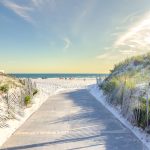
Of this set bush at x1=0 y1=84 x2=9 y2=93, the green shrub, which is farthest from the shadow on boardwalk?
bush at x1=0 y1=84 x2=9 y2=93

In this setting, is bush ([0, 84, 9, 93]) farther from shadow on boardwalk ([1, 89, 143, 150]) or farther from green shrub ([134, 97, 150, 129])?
green shrub ([134, 97, 150, 129])

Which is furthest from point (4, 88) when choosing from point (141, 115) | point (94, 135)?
point (141, 115)

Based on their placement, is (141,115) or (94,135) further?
(141,115)

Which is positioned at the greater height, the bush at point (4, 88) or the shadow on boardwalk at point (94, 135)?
the bush at point (4, 88)

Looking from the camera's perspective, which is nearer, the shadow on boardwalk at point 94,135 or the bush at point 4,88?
the shadow on boardwalk at point 94,135

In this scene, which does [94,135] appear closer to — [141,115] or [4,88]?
[141,115]

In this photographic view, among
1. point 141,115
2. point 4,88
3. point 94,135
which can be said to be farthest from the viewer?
point 4,88

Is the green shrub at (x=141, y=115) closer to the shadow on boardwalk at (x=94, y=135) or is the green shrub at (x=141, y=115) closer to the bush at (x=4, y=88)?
the shadow on boardwalk at (x=94, y=135)

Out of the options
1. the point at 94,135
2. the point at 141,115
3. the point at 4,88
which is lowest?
the point at 94,135

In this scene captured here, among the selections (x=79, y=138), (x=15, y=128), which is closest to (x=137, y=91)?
(x=79, y=138)

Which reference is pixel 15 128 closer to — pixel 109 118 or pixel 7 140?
pixel 7 140

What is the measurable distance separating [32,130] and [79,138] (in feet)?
7.58

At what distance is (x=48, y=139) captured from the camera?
920 cm

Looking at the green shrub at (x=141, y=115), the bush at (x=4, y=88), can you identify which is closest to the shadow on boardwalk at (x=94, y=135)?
the green shrub at (x=141, y=115)
